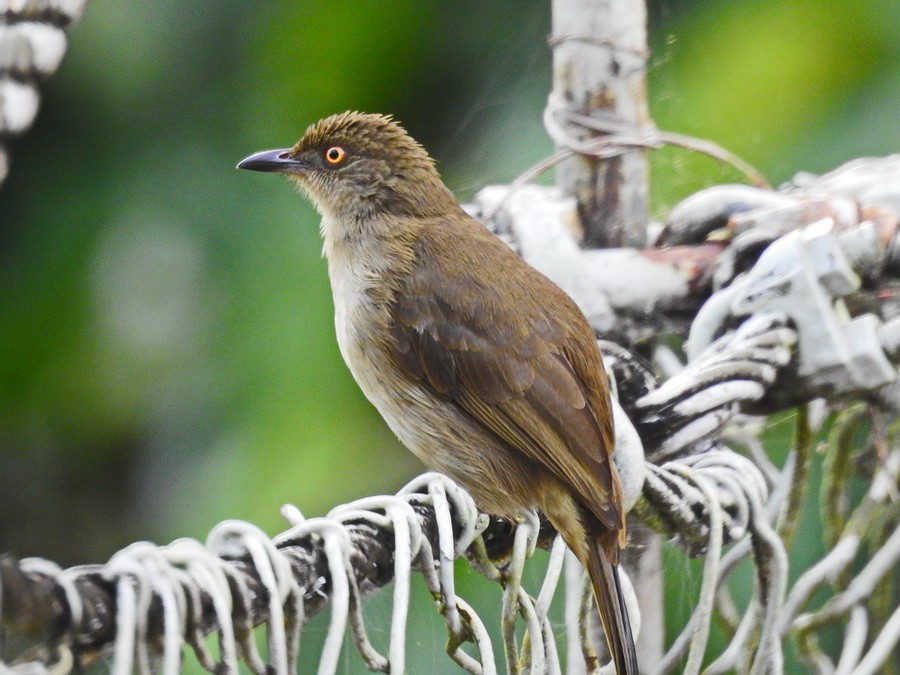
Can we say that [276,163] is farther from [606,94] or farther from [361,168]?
[606,94]

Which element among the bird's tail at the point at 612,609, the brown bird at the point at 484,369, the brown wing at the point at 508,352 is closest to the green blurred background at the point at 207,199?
the brown bird at the point at 484,369

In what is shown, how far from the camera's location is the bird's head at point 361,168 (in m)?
2.93

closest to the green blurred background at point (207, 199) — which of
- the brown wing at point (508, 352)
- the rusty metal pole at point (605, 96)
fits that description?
the rusty metal pole at point (605, 96)

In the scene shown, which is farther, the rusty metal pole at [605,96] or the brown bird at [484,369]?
the rusty metal pole at [605,96]

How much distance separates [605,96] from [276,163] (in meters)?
0.78

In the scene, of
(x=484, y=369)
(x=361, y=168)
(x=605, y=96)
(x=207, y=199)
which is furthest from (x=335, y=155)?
(x=207, y=199)

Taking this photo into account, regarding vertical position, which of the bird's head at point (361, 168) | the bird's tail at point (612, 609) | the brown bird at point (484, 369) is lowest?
the bird's tail at point (612, 609)

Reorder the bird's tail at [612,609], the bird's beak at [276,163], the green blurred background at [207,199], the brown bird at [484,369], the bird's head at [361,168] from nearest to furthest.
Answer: the bird's tail at [612,609] → the brown bird at [484,369] → the bird's head at [361,168] → the bird's beak at [276,163] → the green blurred background at [207,199]

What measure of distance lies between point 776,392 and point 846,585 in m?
0.60

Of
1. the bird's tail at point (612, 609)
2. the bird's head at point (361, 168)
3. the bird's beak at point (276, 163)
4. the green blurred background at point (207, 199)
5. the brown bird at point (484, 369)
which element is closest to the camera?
the bird's tail at point (612, 609)

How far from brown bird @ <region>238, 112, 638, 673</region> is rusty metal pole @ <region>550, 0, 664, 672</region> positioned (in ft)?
1.12

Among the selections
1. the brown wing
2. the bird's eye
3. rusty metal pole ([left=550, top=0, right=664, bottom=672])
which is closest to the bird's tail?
the brown wing

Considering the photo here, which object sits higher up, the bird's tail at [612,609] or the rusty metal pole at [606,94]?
the rusty metal pole at [606,94]

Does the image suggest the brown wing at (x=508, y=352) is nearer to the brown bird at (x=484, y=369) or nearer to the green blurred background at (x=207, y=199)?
the brown bird at (x=484, y=369)
